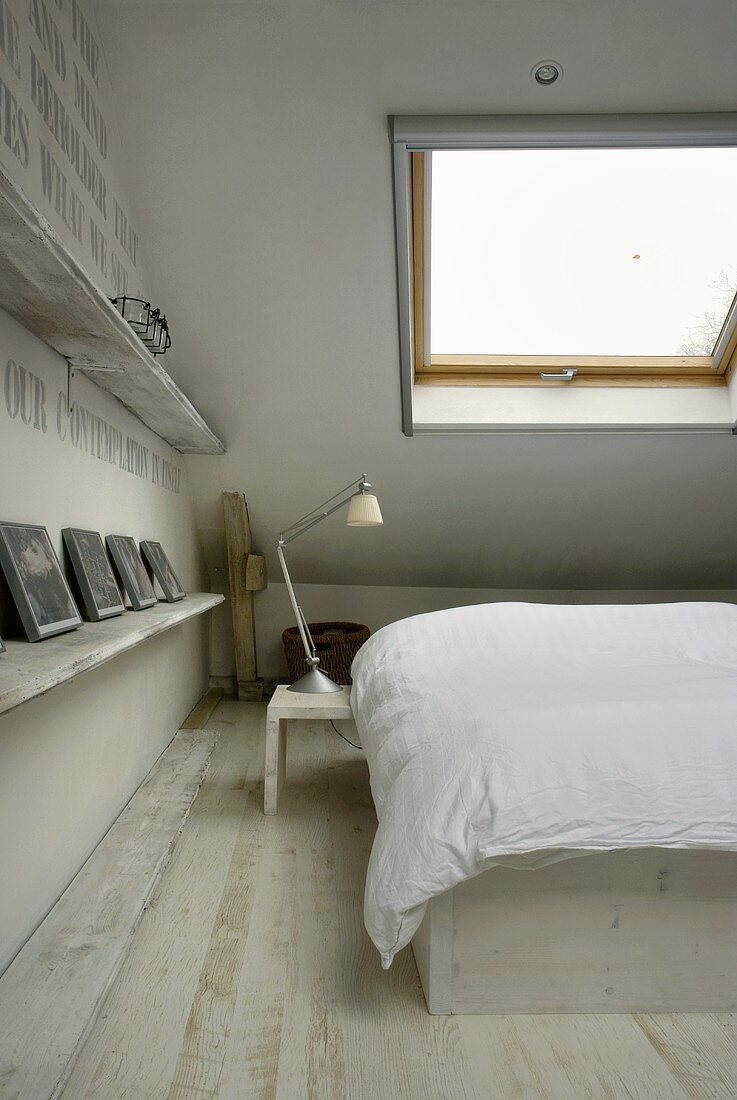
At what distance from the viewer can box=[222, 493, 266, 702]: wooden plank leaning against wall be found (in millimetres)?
3354

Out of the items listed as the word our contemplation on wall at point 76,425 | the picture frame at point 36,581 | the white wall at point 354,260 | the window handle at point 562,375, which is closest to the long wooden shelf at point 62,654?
the picture frame at point 36,581

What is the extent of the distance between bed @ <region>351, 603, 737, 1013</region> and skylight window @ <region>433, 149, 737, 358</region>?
177 centimetres

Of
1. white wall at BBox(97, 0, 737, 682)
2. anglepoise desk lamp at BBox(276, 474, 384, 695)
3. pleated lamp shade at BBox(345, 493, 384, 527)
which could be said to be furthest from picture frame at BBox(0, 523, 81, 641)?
white wall at BBox(97, 0, 737, 682)

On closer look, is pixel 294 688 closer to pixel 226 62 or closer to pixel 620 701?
pixel 620 701

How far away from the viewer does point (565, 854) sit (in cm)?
121

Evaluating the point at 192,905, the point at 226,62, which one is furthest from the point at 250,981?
the point at 226,62

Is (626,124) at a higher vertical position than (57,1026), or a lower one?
higher

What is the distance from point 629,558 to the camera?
145 inches

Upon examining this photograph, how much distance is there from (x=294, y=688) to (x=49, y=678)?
1.38 meters

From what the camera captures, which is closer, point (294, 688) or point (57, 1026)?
point (57, 1026)

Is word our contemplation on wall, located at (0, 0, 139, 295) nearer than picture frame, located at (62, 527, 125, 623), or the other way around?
word our contemplation on wall, located at (0, 0, 139, 295)

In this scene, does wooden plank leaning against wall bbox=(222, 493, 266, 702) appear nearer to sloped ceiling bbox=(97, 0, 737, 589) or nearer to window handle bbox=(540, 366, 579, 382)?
sloped ceiling bbox=(97, 0, 737, 589)

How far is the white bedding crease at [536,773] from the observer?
1186 mm

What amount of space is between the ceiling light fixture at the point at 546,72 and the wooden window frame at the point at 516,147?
98mm
